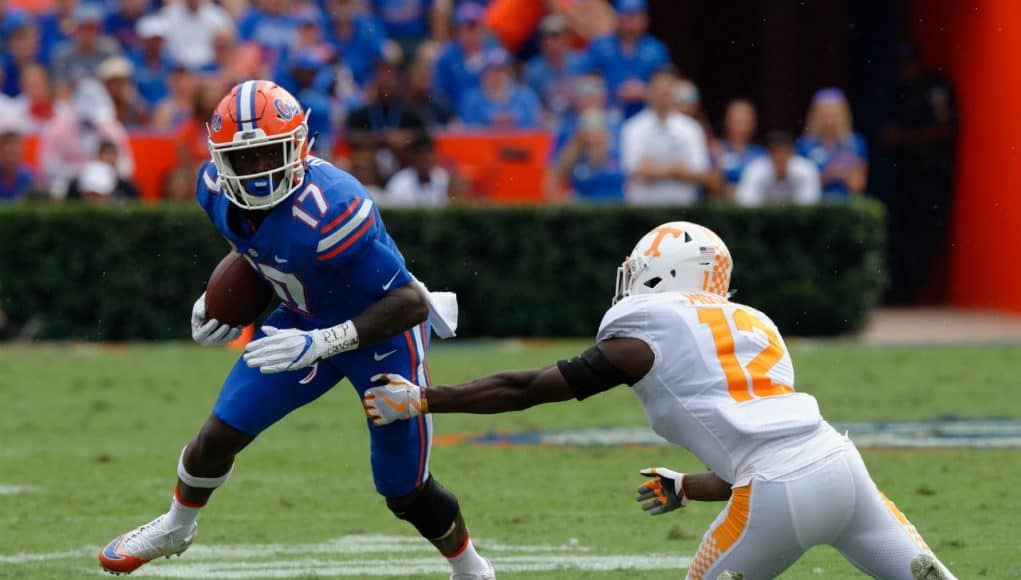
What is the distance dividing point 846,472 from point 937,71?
37.7ft

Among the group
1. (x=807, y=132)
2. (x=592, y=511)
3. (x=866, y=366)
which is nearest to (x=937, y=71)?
(x=807, y=132)

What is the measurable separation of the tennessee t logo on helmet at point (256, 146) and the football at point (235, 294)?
412mm

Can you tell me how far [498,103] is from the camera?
1363 cm

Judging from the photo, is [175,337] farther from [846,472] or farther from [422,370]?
[846,472]

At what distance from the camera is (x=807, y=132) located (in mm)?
15133

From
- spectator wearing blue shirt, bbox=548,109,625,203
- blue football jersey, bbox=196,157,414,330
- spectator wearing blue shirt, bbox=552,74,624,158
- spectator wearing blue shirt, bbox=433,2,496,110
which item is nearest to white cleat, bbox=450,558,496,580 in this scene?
blue football jersey, bbox=196,157,414,330

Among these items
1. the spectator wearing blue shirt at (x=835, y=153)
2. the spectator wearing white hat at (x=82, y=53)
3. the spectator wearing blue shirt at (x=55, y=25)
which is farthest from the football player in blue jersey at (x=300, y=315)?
the spectator wearing blue shirt at (x=55, y=25)

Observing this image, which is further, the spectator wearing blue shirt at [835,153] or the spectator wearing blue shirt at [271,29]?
A: the spectator wearing blue shirt at [271,29]

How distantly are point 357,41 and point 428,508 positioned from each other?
9176 millimetres

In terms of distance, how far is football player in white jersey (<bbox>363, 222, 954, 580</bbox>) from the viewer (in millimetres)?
4430

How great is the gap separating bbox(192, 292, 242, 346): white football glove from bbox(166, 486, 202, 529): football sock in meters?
0.49

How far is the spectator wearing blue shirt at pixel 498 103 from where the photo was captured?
13578 mm

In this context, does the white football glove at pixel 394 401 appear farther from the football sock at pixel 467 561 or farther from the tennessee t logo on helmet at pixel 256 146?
the football sock at pixel 467 561

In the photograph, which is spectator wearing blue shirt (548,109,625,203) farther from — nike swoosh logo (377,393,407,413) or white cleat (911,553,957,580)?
white cleat (911,553,957,580)
